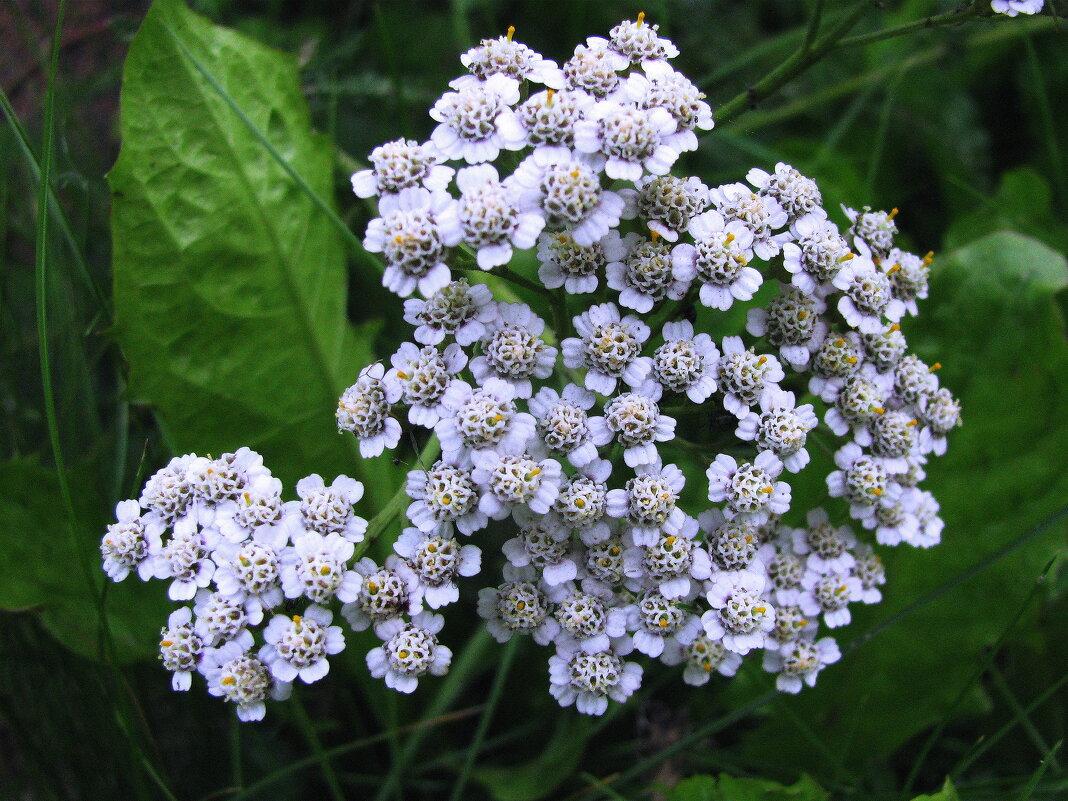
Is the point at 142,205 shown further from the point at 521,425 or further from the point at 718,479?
the point at 718,479

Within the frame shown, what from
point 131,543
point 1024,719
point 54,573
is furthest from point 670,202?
point 54,573

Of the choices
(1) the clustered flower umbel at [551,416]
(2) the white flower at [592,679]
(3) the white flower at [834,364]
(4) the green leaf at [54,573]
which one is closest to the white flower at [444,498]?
(1) the clustered flower umbel at [551,416]

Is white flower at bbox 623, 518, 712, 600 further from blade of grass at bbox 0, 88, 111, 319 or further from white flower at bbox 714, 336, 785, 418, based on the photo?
blade of grass at bbox 0, 88, 111, 319

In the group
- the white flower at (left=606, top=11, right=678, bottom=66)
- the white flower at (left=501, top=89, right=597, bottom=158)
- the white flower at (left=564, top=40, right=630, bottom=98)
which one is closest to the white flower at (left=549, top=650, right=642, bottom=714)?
the white flower at (left=501, top=89, right=597, bottom=158)

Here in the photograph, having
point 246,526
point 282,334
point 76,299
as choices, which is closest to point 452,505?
point 246,526

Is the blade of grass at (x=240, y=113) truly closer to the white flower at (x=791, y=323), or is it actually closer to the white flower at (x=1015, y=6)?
the white flower at (x=791, y=323)

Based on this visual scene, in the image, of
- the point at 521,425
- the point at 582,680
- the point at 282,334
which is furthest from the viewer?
the point at 282,334
